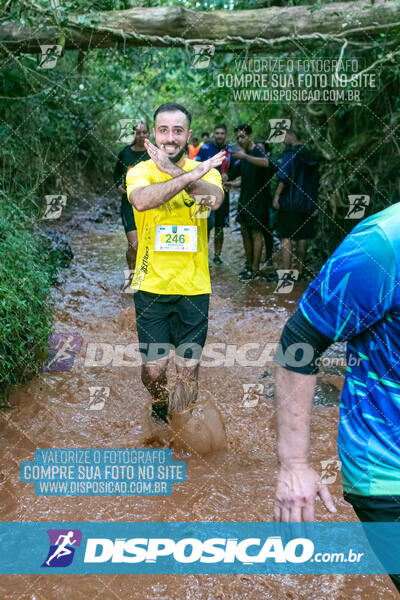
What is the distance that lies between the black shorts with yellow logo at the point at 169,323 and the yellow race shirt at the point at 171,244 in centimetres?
6

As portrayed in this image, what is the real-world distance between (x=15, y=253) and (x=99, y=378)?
119 centimetres

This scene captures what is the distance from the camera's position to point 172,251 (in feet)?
11.3

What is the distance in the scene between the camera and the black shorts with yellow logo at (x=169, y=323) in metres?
3.52

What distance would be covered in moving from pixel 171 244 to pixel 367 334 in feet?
6.80

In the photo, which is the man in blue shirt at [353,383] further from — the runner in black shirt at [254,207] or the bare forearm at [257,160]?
the runner in black shirt at [254,207]

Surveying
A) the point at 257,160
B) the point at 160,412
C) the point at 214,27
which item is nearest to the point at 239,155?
the point at 257,160

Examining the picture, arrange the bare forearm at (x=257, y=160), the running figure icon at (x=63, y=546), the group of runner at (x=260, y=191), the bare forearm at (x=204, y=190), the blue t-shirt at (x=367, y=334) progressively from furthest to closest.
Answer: the bare forearm at (x=257, y=160), the group of runner at (x=260, y=191), the bare forearm at (x=204, y=190), the running figure icon at (x=63, y=546), the blue t-shirt at (x=367, y=334)

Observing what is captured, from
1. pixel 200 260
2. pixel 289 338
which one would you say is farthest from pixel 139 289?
pixel 289 338

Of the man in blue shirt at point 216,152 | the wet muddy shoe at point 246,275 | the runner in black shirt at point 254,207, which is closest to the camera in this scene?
the runner in black shirt at point 254,207

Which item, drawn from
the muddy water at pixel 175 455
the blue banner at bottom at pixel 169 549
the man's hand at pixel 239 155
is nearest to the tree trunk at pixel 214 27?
the man's hand at pixel 239 155

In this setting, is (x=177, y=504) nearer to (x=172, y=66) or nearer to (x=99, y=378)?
(x=99, y=378)

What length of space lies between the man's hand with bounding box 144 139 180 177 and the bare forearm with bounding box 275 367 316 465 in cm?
213

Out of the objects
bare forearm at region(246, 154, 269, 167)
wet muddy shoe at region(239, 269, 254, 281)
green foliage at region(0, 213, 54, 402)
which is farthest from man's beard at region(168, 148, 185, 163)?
wet muddy shoe at region(239, 269, 254, 281)

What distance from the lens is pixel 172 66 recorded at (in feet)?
30.5
